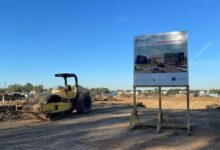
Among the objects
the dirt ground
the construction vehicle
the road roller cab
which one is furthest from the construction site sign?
the road roller cab

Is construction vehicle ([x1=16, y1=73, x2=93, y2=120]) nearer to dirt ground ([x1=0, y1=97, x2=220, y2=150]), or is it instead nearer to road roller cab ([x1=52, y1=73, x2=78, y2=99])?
road roller cab ([x1=52, y1=73, x2=78, y2=99])

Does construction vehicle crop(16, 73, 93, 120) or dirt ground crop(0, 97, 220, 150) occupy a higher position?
construction vehicle crop(16, 73, 93, 120)

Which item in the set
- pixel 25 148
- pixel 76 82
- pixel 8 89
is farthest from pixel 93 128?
pixel 8 89

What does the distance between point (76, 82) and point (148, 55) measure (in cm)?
921

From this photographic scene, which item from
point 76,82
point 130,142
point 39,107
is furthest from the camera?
point 76,82

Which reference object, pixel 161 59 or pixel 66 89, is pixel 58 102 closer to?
pixel 66 89

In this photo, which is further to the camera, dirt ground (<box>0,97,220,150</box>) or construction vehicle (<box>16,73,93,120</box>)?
construction vehicle (<box>16,73,93,120</box>)

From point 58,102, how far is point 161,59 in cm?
822

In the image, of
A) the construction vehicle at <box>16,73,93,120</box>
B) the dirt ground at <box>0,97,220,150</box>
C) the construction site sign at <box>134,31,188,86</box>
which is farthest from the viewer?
the construction vehicle at <box>16,73,93,120</box>

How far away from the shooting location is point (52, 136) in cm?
1259

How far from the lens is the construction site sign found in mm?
12375

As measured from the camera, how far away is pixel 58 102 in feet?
64.3

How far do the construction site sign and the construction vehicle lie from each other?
6.70 metres

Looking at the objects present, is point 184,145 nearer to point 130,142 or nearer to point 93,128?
point 130,142
